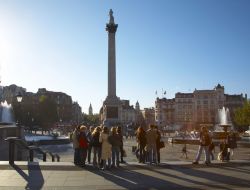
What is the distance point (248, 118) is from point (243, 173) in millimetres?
69471

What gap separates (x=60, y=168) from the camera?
658 inches

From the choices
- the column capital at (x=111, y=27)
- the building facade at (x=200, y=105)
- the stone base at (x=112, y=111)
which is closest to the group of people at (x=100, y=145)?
the stone base at (x=112, y=111)

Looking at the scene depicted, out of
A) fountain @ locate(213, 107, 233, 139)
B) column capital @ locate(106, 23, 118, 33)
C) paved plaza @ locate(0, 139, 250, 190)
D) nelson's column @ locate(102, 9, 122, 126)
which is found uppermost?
column capital @ locate(106, 23, 118, 33)

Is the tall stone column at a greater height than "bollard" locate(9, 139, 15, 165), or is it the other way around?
the tall stone column

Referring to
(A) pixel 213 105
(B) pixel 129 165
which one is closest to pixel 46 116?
(A) pixel 213 105

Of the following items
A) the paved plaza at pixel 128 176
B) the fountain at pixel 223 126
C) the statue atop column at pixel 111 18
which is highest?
the statue atop column at pixel 111 18

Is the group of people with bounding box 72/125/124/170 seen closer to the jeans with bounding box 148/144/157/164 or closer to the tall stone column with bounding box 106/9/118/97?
the jeans with bounding box 148/144/157/164

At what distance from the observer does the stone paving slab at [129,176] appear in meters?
13.0

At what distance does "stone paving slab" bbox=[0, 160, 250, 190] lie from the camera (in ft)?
42.6

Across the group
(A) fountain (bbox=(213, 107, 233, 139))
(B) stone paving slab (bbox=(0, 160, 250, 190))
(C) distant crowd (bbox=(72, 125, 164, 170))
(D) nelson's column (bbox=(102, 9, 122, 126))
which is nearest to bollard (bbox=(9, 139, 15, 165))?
(B) stone paving slab (bbox=(0, 160, 250, 190))

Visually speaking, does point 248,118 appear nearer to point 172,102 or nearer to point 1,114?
point 1,114

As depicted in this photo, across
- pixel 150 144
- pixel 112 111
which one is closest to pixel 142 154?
pixel 150 144

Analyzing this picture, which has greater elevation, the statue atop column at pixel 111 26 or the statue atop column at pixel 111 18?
the statue atop column at pixel 111 18

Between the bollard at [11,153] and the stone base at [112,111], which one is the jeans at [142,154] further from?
the stone base at [112,111]
